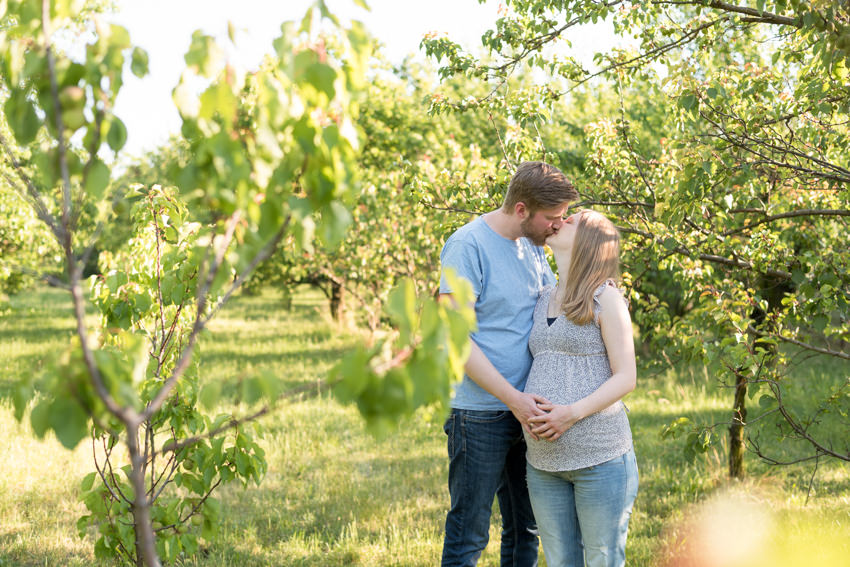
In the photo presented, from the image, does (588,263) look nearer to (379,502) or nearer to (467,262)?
(467,262)

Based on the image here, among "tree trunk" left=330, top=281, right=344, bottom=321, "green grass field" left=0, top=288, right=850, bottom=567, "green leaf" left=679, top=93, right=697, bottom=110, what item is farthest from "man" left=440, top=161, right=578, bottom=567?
"tree trunk" left=330, top=281, right=344, bottom=321

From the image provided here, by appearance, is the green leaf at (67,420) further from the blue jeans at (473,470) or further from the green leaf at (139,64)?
the blue jeans at (473,470)

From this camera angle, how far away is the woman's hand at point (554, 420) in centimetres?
276

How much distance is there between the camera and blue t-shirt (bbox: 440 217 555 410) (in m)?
3.05

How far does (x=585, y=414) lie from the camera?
2.76m

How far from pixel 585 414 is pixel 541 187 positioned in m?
0.90

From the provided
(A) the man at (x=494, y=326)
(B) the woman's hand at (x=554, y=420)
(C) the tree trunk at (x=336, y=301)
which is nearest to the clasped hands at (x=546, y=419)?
(B) the woman's hand at (x=554, y=420)

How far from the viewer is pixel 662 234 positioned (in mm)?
4492

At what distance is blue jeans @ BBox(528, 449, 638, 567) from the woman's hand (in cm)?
18

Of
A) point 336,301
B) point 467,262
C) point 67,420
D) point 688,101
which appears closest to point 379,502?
point 467,262

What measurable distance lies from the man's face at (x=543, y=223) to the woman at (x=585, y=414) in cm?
8

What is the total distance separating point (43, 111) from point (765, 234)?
412 cm

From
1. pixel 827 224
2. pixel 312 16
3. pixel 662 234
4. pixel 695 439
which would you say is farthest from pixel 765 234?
pixel 312 16

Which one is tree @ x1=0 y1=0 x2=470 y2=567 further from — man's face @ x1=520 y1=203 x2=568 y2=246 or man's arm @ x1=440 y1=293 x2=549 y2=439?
man's face @ x1=520 y1=203 x2=568 y2=246
